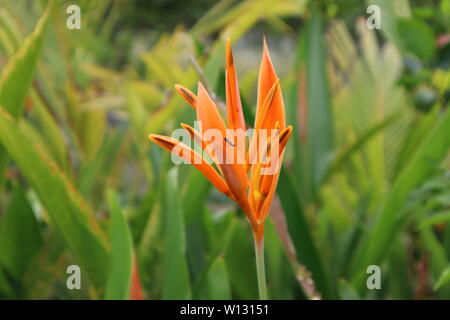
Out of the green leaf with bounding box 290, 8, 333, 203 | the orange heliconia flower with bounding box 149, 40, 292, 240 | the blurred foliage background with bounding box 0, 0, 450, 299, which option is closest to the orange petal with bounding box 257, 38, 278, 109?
the orange heliconia flower with bounding box 149, 40, 292, 240

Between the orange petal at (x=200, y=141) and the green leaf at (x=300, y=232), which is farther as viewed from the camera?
the green leaf at (x=300, y=232)

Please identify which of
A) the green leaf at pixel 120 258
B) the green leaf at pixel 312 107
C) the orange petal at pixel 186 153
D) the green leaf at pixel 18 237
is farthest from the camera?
the green leaf at pixel 312 107

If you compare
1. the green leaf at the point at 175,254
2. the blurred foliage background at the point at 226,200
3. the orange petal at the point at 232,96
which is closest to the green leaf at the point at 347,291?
the blurred foliage background at the point at 226,200

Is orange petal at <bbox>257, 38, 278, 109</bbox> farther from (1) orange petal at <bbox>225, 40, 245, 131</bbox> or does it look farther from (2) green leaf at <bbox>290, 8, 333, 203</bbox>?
(2) green leaf at <bbox>290, 8, 333, 203</bbox>

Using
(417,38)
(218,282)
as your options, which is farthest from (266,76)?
(417,38)

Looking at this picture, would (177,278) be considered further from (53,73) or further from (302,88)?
(53,73)

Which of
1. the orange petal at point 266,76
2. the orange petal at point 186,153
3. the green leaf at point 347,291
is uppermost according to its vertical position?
the orange petal at point 266,76

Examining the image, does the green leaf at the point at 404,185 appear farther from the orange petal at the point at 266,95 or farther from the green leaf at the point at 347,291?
the orange petal at the point at 266,95

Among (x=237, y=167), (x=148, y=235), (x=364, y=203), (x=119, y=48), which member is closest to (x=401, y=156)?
(x=364, y=203)

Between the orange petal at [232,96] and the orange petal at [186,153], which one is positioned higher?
the orange petal at [232,96]
